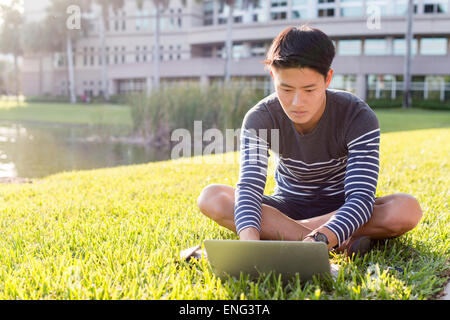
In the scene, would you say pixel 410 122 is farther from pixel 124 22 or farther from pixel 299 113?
pixel 124 22

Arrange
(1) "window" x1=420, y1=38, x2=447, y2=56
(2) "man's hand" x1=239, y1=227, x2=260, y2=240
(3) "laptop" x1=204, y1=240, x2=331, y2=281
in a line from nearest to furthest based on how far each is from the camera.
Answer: (3) "laptop" x1=204, y1=240, x2=331, y2=281, (2) "man's hand" x1=239, y1=227, x2=260, y2=240, (1) "window" x1=420, y1=38, x2=447, y2=56

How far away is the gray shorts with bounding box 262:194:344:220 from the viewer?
3008 mm

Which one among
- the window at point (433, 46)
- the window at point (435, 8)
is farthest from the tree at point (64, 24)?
the window at point (435, 8)

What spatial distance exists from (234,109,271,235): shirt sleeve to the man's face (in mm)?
273

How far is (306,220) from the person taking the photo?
2955 millimetres

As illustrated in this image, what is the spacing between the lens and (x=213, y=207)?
304cm

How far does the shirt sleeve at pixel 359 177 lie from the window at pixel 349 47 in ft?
121


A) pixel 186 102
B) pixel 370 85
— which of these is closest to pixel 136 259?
pixel 186 102

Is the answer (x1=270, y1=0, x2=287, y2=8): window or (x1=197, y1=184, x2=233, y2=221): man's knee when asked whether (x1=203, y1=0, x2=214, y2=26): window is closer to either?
(x1=270, y1=0, x2=287, y2=8): window

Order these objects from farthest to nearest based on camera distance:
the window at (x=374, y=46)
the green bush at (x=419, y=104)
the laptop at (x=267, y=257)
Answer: the window at (x=374, y=46), the green bush at (x=419, y=104), the laptop at (x=267, y=257)

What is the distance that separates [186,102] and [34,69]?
53.4 m

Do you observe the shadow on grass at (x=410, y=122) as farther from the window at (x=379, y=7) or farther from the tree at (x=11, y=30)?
the tree at (x=11, y=30)

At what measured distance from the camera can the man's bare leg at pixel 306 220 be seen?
2758mm

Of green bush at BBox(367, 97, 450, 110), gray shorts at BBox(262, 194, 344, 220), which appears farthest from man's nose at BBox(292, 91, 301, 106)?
green bush at BBox(367, 97, 450, 110)
